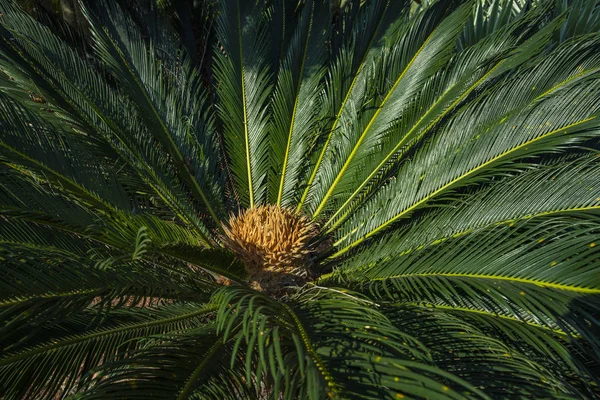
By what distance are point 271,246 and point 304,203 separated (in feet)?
1.94

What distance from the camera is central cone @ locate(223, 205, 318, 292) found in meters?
2.96

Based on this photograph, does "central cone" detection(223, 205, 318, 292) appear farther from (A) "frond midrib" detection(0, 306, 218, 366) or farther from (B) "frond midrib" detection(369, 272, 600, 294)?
(B) "frond midrib" detection(369, 272, 600, 294)

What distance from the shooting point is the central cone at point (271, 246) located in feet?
9.71

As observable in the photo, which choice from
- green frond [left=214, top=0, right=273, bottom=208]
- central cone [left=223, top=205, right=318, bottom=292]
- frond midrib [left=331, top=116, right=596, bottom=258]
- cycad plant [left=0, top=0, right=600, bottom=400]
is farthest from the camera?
green frond [left=214, top=0, right=273, bottom=208]

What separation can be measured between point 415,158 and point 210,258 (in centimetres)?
134

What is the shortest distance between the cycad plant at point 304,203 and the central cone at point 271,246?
0.01m

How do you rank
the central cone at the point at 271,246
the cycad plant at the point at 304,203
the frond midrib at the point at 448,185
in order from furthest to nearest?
1. the central cone at the point at 271,246
2. the frond midrib at the point at 448,185
3. the cycad plant at the point at 304,203

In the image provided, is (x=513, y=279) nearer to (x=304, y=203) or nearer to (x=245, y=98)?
(x=304, y=203)

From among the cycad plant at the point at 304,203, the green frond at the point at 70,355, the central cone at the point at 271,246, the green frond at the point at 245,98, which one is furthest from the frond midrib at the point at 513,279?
the green frond at the point at 245,98

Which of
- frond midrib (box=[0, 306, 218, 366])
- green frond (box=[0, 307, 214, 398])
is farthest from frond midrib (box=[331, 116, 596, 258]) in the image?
green frond (box=[0, 307, 214, 398])

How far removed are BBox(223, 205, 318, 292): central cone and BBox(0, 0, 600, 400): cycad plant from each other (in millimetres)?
13

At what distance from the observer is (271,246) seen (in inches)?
119

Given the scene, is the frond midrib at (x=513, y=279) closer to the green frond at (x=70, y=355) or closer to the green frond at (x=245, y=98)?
the green frond at (x=70, y=355)

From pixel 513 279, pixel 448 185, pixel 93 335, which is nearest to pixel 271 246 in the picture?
pixel 448 185
